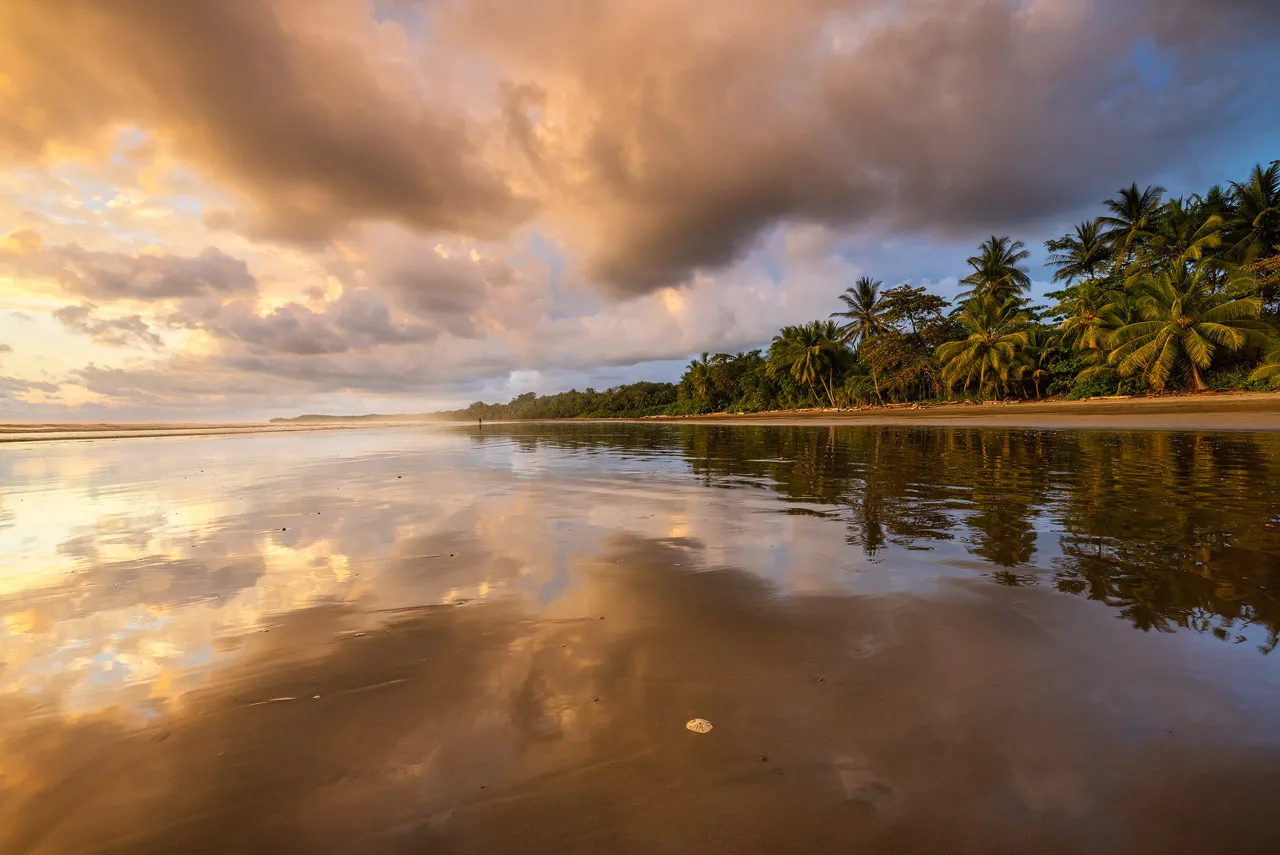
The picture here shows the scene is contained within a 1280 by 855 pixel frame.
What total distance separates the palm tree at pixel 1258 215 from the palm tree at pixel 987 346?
13.4 metres

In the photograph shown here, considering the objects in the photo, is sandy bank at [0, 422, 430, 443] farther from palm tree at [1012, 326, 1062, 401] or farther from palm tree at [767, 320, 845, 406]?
palm tree at [1012, 326, 1062, 401]

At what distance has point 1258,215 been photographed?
35.0 meters

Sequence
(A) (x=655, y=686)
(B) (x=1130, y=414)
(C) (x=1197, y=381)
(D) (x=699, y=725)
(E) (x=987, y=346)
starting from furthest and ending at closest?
(E) (x=987, y=346), (C) (x=1197, y=381), (B) (x=1130, y=414), (A) (x=655, y=686), (D) (x=699, y=725)

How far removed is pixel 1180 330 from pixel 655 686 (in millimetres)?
47634

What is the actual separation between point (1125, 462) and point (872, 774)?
51.8 ft

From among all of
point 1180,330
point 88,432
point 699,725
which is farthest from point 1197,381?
point 88,432

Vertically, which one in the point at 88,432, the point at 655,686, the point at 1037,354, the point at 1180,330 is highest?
the point at 1180,330

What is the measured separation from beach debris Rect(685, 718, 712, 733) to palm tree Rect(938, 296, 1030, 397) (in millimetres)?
51327

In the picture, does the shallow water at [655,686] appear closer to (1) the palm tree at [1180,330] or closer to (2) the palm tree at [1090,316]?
(1) the palm tree at [1180,330]

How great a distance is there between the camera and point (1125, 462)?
1321cm

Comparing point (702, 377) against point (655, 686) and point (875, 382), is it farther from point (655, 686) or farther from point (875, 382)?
point (655, 686)

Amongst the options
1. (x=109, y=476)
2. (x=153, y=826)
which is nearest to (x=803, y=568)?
(x=153, y=826)

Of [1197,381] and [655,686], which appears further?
[1197,381]

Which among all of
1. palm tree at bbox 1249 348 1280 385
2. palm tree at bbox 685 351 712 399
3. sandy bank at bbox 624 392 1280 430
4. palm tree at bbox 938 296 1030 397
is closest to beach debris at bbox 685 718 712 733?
sandy bank at bbox 624 392 1280 430
